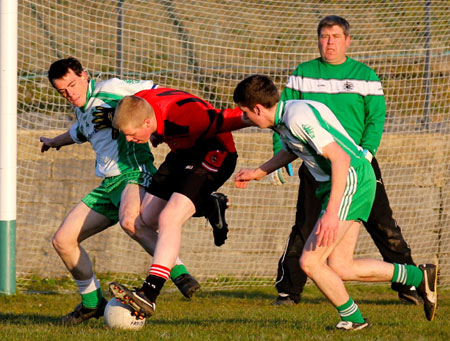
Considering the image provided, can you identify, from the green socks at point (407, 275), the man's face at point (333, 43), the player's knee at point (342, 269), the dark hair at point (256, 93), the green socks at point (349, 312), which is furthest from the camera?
the man's face at point (333, 43)

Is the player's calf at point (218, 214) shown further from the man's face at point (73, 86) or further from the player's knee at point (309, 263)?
the man's face at point (73, 86)

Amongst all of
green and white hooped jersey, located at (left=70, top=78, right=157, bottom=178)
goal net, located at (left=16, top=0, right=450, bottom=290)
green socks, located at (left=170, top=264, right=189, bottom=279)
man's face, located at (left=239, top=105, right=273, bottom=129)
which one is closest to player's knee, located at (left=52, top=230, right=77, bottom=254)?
green and white hooped jersey, located at (left=70, top=78, right=157, bottom=178)

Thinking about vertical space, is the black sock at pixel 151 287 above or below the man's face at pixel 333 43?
below

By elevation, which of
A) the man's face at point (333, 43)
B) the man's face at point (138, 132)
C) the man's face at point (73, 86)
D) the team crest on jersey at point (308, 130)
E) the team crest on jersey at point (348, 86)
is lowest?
the man's face at point (138, 132)

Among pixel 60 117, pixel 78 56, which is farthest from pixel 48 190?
pixel 78 56

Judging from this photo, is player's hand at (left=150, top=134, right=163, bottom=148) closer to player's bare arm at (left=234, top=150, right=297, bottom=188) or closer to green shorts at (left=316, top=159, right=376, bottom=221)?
player's bare arm at (left=234, top=150, right=297, bottom=188)

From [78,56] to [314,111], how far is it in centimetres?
547

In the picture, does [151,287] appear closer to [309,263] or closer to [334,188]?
[309,263]

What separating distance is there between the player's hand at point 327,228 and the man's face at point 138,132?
1.39 metres

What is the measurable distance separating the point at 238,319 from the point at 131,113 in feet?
6.79

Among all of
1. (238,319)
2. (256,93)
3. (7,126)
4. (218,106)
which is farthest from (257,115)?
(218,106)

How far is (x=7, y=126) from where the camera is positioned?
8.22 meters

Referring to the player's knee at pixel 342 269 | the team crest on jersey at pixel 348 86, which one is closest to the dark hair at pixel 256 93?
the player's knee at pixel 342 269

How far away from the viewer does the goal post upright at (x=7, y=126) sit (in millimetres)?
8188
